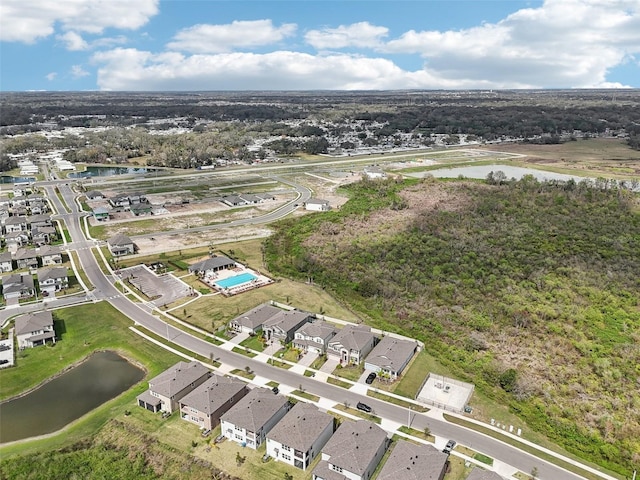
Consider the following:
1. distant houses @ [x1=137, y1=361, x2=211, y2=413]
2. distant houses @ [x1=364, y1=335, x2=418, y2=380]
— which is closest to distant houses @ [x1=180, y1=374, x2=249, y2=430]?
distant houses @ [x1=137, y1=361, x2=211, y2=413]

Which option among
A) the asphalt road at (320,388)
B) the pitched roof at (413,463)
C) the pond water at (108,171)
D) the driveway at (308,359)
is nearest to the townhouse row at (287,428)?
the pitched roof at (413,463)

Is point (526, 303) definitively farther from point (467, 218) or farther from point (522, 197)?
point (522, 197)

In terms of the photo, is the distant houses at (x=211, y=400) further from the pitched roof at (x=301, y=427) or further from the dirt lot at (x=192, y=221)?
the dirt lot at (x=192, y=221)

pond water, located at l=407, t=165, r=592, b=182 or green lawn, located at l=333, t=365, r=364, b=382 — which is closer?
green lawn, located at l=333, t=365, r=364, b=382

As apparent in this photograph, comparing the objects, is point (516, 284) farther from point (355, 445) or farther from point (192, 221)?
point (192, 221)

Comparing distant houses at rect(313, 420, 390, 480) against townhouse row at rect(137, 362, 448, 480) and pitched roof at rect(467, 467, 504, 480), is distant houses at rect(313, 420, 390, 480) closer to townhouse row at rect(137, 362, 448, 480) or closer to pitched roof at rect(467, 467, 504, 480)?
townhouse row at rect(137, 362, 448, 480)
